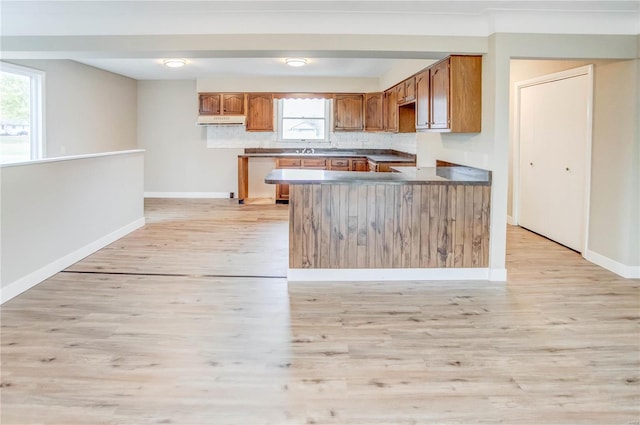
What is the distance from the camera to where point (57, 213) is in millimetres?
4473

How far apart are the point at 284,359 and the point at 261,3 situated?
2.75m

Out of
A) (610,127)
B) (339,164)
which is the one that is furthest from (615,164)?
(339,164)

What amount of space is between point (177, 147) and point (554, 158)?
6939mm

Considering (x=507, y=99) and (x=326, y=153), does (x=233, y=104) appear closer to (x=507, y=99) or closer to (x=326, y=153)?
(x=326, y=153)

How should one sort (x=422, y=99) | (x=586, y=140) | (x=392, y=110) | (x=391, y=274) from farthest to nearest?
1. (x=392, y=110)
2. (x=422, y=99)
3. (x=586, y=140)
4. (x=391, y=274)

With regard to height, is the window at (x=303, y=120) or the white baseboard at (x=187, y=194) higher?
the window at (x=303, y=120)

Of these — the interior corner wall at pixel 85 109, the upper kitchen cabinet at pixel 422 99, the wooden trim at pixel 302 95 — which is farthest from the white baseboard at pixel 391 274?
the wooden trim at pixel 302 95

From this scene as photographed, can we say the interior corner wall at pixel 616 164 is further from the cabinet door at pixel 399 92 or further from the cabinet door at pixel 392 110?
the cabinet door at pixel 392 110

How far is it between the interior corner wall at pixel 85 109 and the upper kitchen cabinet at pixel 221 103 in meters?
1.46

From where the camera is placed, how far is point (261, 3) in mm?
3908

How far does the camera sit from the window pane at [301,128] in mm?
9664

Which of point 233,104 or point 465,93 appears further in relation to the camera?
point 233,104

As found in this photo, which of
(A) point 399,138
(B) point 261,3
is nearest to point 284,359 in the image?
(B) point 261,3

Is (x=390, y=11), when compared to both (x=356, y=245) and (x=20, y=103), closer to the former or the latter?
(x=356, y=245)
